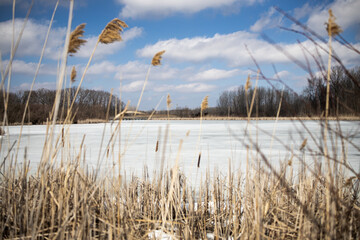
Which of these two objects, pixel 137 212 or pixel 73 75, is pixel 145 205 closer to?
pixel 137 212

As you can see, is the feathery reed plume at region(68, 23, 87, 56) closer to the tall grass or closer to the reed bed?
the tall grass

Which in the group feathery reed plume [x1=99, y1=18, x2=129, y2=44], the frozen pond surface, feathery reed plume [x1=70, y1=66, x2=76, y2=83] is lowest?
the frozen pond surface

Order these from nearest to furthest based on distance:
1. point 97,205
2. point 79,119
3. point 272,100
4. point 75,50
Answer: point 75,50 → point 97,205 → point 79,119 → point 272,100

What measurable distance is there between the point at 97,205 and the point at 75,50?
1.29 metres

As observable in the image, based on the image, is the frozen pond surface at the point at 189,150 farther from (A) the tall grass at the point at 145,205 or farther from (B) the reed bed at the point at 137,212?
(B) the reed bed at the point at 137,212

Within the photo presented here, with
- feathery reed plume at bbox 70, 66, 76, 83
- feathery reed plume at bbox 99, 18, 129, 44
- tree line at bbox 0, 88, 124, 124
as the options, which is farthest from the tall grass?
tree line at bbox 0, 88, 124, 124

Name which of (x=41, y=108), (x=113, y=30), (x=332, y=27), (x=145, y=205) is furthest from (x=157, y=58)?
(x=41, y=108)

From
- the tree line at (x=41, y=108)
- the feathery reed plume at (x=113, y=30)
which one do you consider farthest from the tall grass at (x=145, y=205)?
the tree line at (x=41, y=108)

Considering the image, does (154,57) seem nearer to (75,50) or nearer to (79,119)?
(75,50)

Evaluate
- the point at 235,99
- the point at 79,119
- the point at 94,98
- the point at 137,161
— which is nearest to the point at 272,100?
the point at 235,99

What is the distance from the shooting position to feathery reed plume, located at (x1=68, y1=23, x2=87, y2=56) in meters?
1.33

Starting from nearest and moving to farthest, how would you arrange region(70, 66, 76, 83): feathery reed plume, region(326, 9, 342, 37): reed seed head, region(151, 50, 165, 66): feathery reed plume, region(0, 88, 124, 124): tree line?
1. region(326, 9, 342, 37): reed seed head
2. region(151, 50, 165, 66): feathery reed plume
3. region(70, 66, 76, 83): feathery reed plume
4. region(0, 88, 124, 124): tree line

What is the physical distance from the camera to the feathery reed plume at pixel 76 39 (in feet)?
4.36

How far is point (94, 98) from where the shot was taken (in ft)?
168
